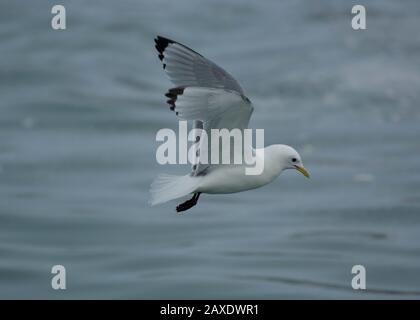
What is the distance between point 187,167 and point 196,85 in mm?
23277

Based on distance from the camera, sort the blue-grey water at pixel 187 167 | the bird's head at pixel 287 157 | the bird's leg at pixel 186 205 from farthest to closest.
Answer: the blue-grey water at pixel 187 167 < the bird's head at pixel 287 157 < the bird's leg at pixel 186 205

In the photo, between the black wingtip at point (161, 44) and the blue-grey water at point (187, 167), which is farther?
the blue-grey water at point (187, 167)

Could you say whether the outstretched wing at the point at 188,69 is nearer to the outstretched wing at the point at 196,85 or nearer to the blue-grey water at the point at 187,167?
the outstretched wing at the point at 196,85

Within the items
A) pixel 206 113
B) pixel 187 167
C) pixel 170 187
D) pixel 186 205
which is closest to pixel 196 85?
pixel 206 113

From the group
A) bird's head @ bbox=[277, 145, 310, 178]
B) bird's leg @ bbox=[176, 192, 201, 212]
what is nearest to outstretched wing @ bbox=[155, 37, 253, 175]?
bird's head @ bbox=[277, 145, 310, 178]

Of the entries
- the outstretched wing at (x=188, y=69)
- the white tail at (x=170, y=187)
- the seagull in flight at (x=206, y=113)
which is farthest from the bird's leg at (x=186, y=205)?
the outstretched wing at (x=188, y=69)

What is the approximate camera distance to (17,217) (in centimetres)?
3350

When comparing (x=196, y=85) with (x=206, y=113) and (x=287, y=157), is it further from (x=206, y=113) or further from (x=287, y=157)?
(x=287, y=157)

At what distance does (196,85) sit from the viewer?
9148 millimetres

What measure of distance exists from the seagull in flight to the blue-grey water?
47.1 feet

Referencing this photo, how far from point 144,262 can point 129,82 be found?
17789mm

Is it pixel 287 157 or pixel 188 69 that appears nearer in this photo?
pixel 188 69

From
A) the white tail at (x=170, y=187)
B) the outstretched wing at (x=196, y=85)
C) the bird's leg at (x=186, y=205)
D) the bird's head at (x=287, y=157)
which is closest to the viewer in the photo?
the outstretched wing at (x=196, y=85)

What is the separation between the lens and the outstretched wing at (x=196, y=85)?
911cm
